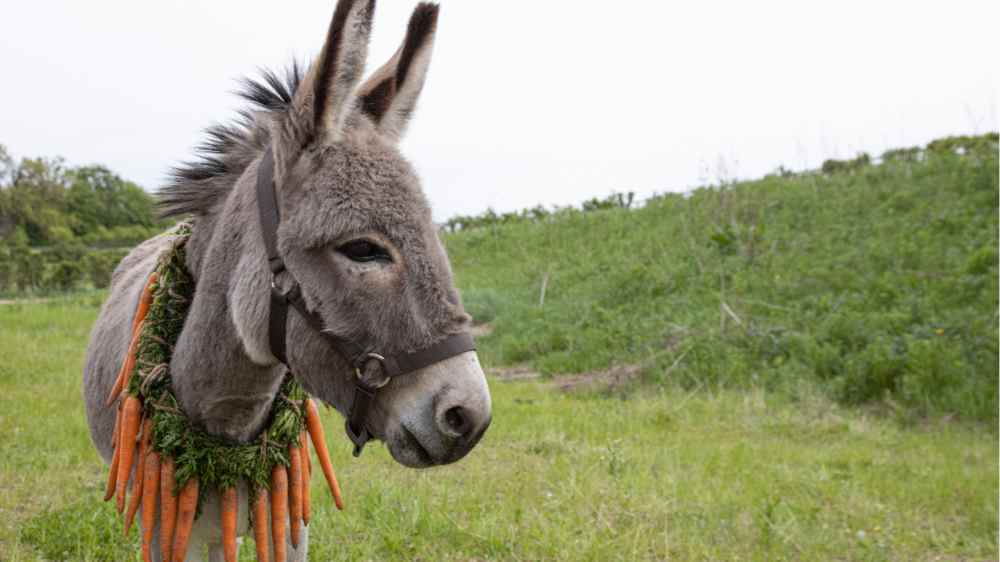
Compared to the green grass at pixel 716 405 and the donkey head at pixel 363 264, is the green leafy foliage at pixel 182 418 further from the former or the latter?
the green grass at pixel 716 405

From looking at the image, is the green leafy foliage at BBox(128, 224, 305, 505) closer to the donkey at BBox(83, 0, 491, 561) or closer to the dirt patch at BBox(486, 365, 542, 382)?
the donkey at BBox(83, 0, 491, 561)

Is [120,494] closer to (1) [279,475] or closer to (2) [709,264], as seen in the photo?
(1) [279,475]

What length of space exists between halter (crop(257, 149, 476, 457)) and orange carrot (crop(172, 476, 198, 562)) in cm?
69

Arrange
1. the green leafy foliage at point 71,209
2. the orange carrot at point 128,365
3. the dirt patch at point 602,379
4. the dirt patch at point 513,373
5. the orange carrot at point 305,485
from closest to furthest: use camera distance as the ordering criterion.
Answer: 1. the orange carrot at point 128,365
2. the orange carrot at point 305,485
3. the dirt patch at point 602,379
4. the dirt patch at point 513,373
5. the green leafy foliage at point 71,209

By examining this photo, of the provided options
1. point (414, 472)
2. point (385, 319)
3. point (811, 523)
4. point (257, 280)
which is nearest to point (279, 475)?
point (257, 280)

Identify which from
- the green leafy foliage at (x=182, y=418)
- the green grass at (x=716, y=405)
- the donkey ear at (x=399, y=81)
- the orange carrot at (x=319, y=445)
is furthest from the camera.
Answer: the green grass at (x=716, y=405)

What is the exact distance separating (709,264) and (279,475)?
11.6 meters

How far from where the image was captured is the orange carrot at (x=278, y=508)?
257 centimetres

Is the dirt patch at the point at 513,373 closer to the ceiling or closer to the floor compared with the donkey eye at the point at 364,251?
closer to the floor

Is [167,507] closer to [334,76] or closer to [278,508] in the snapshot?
[278,508]

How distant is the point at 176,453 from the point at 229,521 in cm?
31

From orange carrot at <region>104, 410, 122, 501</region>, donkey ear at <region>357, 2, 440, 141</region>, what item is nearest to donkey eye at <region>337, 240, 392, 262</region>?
donkey ear at <region>357, 2, 440, 141</region>

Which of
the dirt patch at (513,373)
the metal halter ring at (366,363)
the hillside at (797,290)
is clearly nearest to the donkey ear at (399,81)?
the metal halter ring at (366,363)

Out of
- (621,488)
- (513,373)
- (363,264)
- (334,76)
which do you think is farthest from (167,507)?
(513,373)
